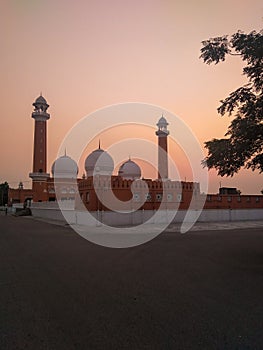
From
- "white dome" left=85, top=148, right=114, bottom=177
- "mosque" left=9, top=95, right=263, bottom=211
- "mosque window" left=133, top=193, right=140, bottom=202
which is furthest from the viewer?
"white dome" left=85, top=148, right=114, bottom=177

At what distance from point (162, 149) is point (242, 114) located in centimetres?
3772

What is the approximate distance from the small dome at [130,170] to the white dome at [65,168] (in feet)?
39.6

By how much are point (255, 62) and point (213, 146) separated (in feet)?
8.73

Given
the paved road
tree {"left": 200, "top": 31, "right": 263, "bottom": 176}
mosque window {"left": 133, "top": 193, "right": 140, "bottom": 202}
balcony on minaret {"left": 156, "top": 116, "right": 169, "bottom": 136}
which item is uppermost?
balcony on minaret {"left": 156, "top": 116, "right": 169, "bottom": 136}

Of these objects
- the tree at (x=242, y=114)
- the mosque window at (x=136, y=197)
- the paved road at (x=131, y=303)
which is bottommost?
the paved road at (x=131, y=303)

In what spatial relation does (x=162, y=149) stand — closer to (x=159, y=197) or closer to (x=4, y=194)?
(x=159, y=197)

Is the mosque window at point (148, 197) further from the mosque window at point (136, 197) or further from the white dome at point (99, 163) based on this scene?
the white dome at point (99, 163)

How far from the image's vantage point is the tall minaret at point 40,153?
49375mm

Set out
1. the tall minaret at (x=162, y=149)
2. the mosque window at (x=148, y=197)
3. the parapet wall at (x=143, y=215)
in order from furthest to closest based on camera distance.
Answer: the tall minaret at (x=162, y=149) → the mosque window at (x=148, y=197) → the parapet wall at (x=143, y=215)

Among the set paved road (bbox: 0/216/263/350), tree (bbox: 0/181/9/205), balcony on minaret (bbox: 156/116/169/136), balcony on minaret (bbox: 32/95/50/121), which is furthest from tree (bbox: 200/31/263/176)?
tree (bbox: 0/181/9/205)

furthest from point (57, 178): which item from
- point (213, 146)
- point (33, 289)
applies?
point (33, 289)

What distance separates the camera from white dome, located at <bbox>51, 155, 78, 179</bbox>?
4950 centimetres

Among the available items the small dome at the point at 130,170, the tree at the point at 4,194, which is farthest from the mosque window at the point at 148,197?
the tree at the point at 4,194

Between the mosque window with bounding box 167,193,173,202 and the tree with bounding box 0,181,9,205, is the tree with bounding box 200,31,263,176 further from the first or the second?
the tree with bounding box 0,181,9,205
